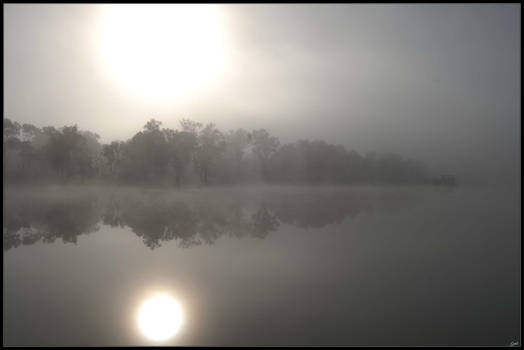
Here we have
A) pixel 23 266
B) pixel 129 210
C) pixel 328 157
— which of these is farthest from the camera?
pixel 328 157

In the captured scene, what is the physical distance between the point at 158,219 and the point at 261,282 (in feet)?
56.4

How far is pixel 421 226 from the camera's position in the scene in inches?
1081

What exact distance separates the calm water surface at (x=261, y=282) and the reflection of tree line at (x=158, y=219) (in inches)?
11.0

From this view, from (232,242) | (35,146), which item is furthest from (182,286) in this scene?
(35,146)

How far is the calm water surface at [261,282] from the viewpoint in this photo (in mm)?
10016

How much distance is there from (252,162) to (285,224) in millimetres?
50114

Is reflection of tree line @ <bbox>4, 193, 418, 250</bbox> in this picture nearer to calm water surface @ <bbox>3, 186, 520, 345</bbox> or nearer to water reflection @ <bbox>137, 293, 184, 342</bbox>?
calm water surface @ <bbox>3, 186, 520, 345</bbox>

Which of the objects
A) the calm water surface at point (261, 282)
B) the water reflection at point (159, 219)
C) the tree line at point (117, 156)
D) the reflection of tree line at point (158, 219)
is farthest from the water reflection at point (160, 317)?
the tree line at point (117, 156)

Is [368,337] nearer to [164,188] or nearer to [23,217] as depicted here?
[23,217]

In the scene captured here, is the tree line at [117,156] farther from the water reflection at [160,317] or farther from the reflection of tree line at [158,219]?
the water reflection at [160,317]

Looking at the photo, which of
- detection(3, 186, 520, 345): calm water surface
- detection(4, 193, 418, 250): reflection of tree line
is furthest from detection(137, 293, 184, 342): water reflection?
detection(4, 193, 418, 250): reflection of tree line

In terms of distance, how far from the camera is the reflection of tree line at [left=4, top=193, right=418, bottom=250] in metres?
22.2

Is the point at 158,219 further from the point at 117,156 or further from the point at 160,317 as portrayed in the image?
the point at 117,156

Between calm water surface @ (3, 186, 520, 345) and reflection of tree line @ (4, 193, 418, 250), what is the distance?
0.28 meters
